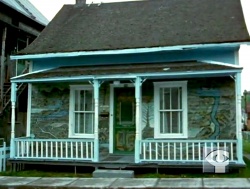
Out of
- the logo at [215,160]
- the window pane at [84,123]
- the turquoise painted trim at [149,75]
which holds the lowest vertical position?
the logo at [215,160]

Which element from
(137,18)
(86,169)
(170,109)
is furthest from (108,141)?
(137,18)

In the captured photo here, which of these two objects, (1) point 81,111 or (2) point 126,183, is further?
(1) point 81,111

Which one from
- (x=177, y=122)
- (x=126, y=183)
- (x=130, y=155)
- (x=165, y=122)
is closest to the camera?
(x=126, y=183)

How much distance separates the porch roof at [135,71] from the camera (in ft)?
33.0

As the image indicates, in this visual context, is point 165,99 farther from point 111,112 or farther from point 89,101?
point 89,101

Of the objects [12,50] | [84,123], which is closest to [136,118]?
[84,123]

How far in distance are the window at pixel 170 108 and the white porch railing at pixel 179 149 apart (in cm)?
49

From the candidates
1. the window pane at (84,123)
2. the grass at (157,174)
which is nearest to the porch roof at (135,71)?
the window pane at (84,123)

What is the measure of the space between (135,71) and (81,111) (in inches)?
105

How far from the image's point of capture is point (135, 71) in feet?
35.2

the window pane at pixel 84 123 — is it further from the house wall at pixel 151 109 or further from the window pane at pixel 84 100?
the house wall at pixel 151 109

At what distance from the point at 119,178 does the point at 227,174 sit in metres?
2.94

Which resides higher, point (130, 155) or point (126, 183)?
point (130, 155)

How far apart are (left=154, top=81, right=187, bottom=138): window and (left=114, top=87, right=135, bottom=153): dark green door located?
3.06ft
